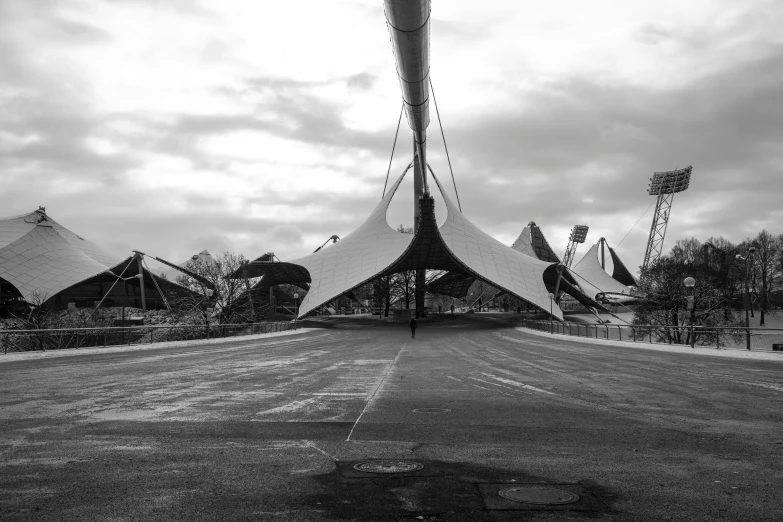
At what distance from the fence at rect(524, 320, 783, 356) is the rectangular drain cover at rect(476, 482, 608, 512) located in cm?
1912

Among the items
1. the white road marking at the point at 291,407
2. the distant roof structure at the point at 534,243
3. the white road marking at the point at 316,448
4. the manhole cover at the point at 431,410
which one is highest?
the distant roof structure at the point at 534,243

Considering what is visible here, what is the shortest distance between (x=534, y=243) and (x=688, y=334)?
71.1 m

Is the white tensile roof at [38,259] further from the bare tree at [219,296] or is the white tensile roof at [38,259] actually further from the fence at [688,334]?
the fence at [688,334]

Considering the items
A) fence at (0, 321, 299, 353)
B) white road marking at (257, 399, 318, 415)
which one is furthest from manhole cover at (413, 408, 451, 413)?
fence at (0, 321, 299, 353)

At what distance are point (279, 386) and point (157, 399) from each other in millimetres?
2586

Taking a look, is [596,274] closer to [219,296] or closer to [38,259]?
[219,296]

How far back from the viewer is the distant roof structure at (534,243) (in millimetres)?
97250

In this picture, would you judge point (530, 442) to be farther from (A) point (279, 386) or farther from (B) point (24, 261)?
(B) point (24, 261)

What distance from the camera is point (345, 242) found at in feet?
198

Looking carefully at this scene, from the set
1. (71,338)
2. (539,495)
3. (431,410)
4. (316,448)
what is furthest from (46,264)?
(539,495)

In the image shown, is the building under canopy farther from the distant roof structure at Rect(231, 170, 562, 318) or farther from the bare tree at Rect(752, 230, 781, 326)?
the bare tree at Rect(752, 230, 781, 326)

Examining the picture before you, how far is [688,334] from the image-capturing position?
28.4 meters

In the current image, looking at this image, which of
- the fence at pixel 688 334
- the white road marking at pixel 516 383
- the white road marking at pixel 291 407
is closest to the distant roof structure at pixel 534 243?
the fence at pixel 688 334

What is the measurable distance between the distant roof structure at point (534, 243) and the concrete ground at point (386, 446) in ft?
278
